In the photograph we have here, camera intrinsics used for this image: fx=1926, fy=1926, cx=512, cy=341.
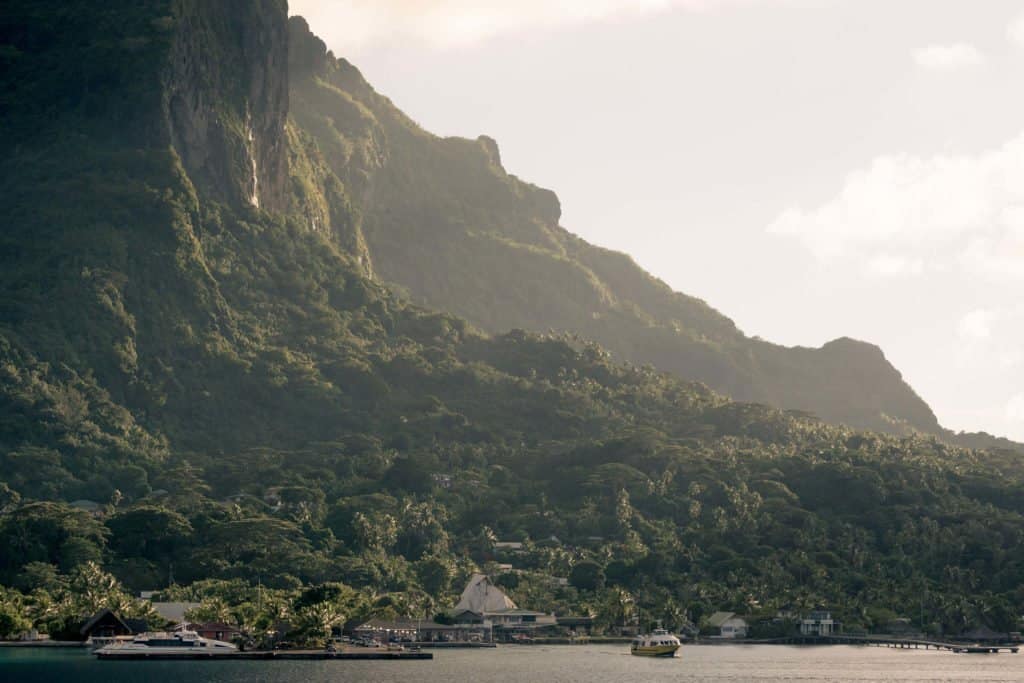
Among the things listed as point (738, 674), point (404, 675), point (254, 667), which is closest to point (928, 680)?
point (738, 674)

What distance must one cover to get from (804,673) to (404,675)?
41.4 metres

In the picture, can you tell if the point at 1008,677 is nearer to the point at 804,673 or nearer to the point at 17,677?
the point at 804,673

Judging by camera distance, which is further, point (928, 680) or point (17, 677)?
point (928, 680)

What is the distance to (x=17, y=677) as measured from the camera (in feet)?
587

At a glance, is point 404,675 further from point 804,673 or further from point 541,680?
point 804,673

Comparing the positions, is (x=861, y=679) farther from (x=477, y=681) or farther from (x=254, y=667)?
(x=254, y=667)

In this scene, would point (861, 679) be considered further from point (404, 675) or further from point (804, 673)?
point (404, 675)

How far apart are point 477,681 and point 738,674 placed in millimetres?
29771

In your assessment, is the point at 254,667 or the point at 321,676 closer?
the point at 321,676

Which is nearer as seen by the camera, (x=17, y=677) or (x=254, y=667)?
(x=17, y=677)

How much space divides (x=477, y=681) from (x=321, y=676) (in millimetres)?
15393

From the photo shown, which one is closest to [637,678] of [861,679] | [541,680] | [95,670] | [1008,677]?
[541,680]

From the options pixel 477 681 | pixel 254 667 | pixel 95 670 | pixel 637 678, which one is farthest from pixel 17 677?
pixel 637 678

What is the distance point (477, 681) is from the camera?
184875 mm
